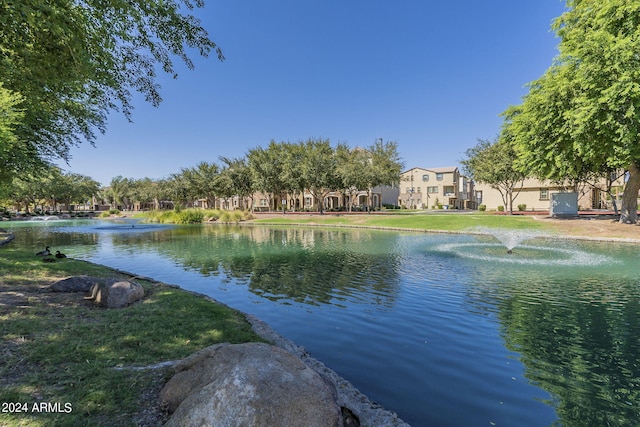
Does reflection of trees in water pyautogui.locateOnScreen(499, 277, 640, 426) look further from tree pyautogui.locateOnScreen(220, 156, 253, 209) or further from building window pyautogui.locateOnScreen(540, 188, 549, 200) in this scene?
tree pyautogui.locateOnScreen(220, 156, 253, 209)

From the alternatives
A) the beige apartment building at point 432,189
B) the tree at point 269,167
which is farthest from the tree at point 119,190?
the beige apartment building at point 432,189

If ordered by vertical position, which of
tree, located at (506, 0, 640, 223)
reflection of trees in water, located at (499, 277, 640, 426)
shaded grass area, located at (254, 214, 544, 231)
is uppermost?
tree, located at (506, 0, 640, 223)

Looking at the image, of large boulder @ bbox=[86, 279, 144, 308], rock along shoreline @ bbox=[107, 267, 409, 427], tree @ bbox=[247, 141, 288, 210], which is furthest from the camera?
tree @ bbox=[247, 141, 288, 210]

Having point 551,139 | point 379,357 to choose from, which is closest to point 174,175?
point 551,139

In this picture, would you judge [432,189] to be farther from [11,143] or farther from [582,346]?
[11,143]

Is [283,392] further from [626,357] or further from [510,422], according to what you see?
[626,357]

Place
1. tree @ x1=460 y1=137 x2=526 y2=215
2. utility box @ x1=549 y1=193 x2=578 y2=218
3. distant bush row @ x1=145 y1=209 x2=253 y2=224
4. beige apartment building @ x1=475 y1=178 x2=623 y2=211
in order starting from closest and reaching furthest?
1. utility box @ x1=549 y1=193 x2=578 y2=218
2. tree @ x1=460 y1=137 x2=526 y2=215
3. beige apartment building @ x1=475 y1=178 x2=623 y2=211
4. distant bush row @ x1=145 y1=209 x2=253 y2=224

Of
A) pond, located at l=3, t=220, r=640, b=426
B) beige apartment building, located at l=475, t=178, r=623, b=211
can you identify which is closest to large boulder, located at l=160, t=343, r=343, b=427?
pond, located at l=3, t=220, r=640, b=426

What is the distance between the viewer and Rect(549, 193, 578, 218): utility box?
31781 millimetres

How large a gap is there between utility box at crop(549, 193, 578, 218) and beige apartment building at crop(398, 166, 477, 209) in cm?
3659

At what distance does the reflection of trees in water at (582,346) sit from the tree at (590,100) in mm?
14669

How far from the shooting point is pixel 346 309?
895 centimetres

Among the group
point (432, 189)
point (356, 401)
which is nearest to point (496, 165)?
point (432, 189)

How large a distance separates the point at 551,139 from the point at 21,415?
32.2 meters
